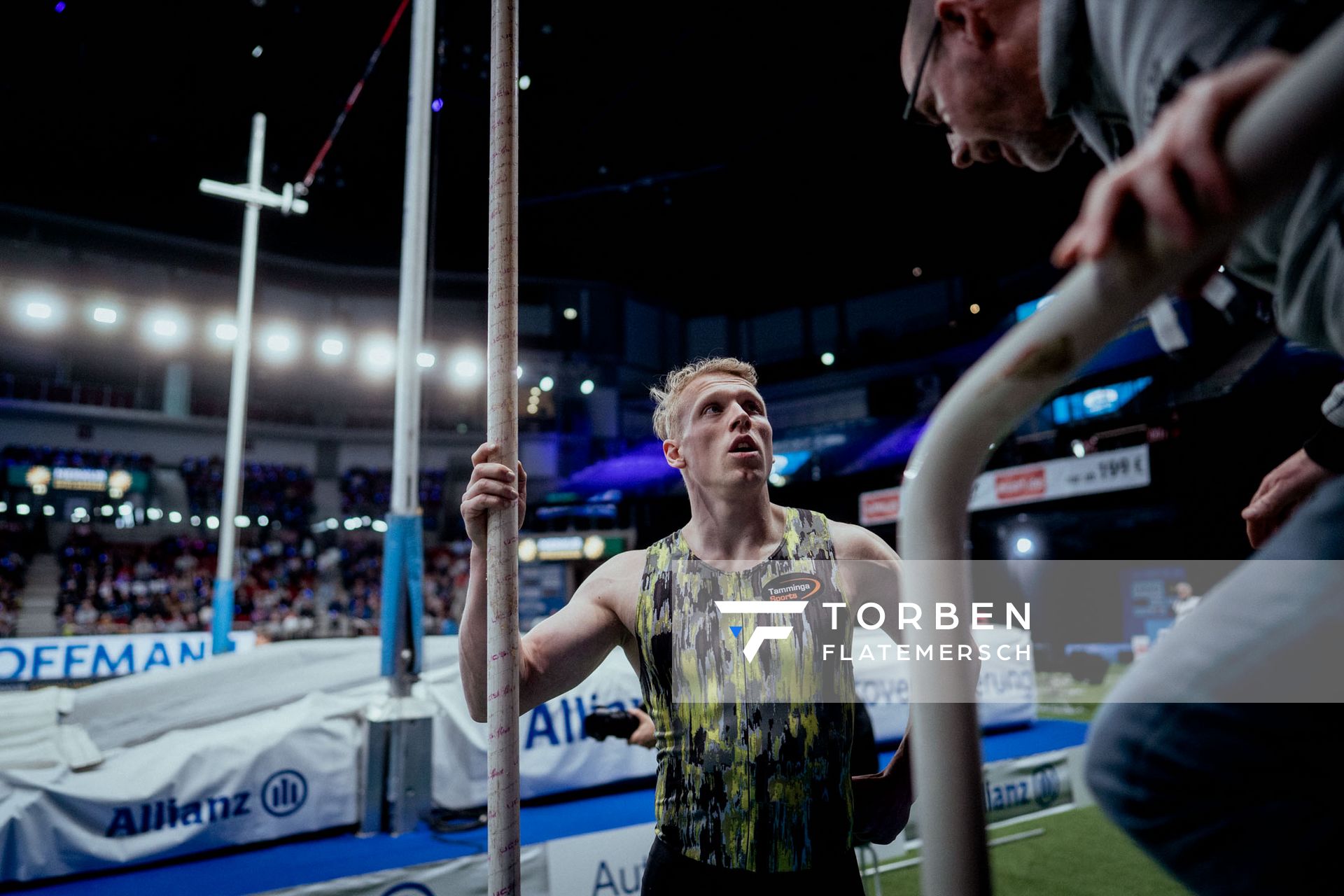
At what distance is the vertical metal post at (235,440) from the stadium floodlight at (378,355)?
16802 mm

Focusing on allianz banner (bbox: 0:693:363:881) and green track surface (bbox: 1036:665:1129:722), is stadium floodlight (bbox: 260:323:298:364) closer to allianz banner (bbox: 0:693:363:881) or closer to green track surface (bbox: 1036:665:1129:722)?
allianz banner (bbox: 0:693:363:881)

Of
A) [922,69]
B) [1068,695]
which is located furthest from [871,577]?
[1068,695]

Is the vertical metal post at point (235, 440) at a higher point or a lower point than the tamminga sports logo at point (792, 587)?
higher

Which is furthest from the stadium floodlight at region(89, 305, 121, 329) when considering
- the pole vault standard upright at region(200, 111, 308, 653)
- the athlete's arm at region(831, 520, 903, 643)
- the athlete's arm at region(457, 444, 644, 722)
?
the athlete's arm at region(831, 520, 903, 643)

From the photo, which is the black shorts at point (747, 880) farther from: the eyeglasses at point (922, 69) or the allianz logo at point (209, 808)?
the allianz logo at point (209, 808)

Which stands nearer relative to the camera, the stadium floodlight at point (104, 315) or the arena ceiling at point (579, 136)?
the arena ceiling at point (579, 136)

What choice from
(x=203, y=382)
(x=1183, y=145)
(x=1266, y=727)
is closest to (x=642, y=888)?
(x=1266, y=727)

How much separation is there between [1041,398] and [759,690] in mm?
1244

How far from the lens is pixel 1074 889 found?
13.6 ft

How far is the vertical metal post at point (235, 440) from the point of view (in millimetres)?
7676

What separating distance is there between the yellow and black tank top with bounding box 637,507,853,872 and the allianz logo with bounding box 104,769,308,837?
380 cm

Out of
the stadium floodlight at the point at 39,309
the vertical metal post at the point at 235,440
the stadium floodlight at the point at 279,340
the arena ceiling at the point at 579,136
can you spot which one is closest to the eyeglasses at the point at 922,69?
the vertical metal post at the point at 235,440

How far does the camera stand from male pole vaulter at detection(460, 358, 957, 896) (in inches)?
66.6

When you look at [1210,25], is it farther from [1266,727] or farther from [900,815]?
[900,815]
